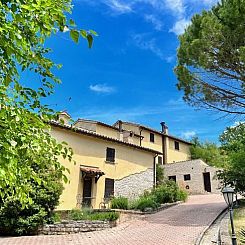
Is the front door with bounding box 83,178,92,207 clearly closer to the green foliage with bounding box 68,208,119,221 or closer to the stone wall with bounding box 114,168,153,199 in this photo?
the stone wall with bounding box 114,168,153,199

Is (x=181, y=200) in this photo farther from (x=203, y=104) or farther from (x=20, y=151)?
(x=20, y=151)

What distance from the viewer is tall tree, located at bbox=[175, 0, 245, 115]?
14.2 metres

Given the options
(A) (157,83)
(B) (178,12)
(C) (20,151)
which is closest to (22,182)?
(C) (20,151)

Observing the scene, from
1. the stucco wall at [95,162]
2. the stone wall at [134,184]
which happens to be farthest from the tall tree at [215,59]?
the stone wall at [134,184]

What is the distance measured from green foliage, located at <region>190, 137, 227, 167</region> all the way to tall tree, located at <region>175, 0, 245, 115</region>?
25.4 metres

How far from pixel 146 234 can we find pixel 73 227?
3997mm

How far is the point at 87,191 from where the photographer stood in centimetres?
2166

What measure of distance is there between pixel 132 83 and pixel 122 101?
3965mm

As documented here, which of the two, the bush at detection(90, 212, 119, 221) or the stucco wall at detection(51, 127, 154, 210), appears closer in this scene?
the bush at detection(90, 212, 119, 221)

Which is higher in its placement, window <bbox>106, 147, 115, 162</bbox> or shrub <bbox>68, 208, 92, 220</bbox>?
window <bbox>106, 147, 115, 162</bbox>

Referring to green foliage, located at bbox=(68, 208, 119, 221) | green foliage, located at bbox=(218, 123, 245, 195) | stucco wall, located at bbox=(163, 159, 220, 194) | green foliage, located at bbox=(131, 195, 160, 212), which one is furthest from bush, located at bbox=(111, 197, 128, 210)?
stucco wall, located at bbox=(163, 159, 220, 194)

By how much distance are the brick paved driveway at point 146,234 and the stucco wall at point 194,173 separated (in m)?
15.7

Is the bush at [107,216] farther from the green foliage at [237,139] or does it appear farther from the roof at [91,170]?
the green foliage at [237,139]

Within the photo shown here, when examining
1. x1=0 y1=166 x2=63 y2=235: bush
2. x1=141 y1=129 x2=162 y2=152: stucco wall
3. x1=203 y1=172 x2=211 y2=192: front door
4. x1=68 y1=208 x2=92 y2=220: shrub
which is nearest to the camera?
Result: x1=0 y1=166 x2=63 y2=235: bush
